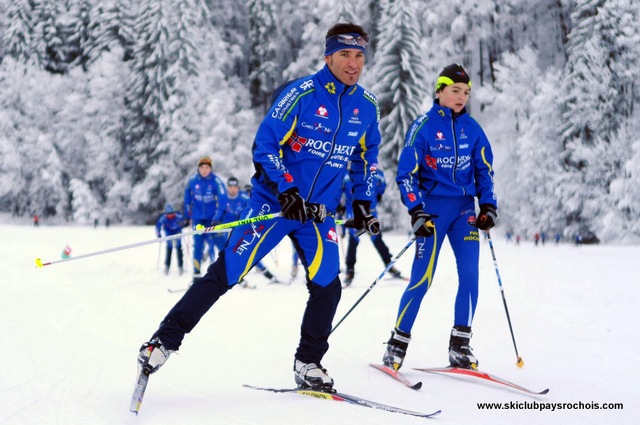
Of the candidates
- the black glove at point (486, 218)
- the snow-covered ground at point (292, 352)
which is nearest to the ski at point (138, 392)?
the snow-covered ground at point (292, 352)

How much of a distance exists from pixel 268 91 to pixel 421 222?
40.0 metres

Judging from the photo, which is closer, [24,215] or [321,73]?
[321,73]

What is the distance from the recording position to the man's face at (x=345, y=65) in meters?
3.95

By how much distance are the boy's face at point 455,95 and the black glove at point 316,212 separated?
1599 millimetres

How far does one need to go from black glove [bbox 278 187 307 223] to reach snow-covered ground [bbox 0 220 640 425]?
1117 mm

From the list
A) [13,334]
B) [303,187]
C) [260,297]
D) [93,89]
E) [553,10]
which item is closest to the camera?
[303,187]

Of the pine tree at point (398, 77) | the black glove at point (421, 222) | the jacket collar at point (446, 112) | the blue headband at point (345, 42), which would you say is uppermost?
the pine tree at point (398, 77)

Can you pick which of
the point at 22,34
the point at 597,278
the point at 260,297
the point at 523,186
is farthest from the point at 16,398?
the point at 22,34

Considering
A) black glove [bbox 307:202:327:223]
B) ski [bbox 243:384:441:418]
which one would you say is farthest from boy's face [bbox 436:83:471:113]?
ski [bbox 243:384:441:418]

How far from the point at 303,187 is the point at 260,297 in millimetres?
5625

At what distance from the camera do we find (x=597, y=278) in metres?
9.41

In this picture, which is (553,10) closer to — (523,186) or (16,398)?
(523,186)

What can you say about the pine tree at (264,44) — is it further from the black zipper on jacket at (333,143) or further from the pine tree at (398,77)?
the black zipper on jacket at (333,143)

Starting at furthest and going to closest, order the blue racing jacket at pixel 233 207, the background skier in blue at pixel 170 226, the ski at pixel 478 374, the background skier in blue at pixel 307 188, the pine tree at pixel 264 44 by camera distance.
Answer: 1. the pine tree at pixel 264 44
2. the background skier in blue at pixel 170 226
3. the blue racing jacket at pixel 233 207
4. the ski at pixel 478 374
5. the background skier in blue at pixel 307 188
